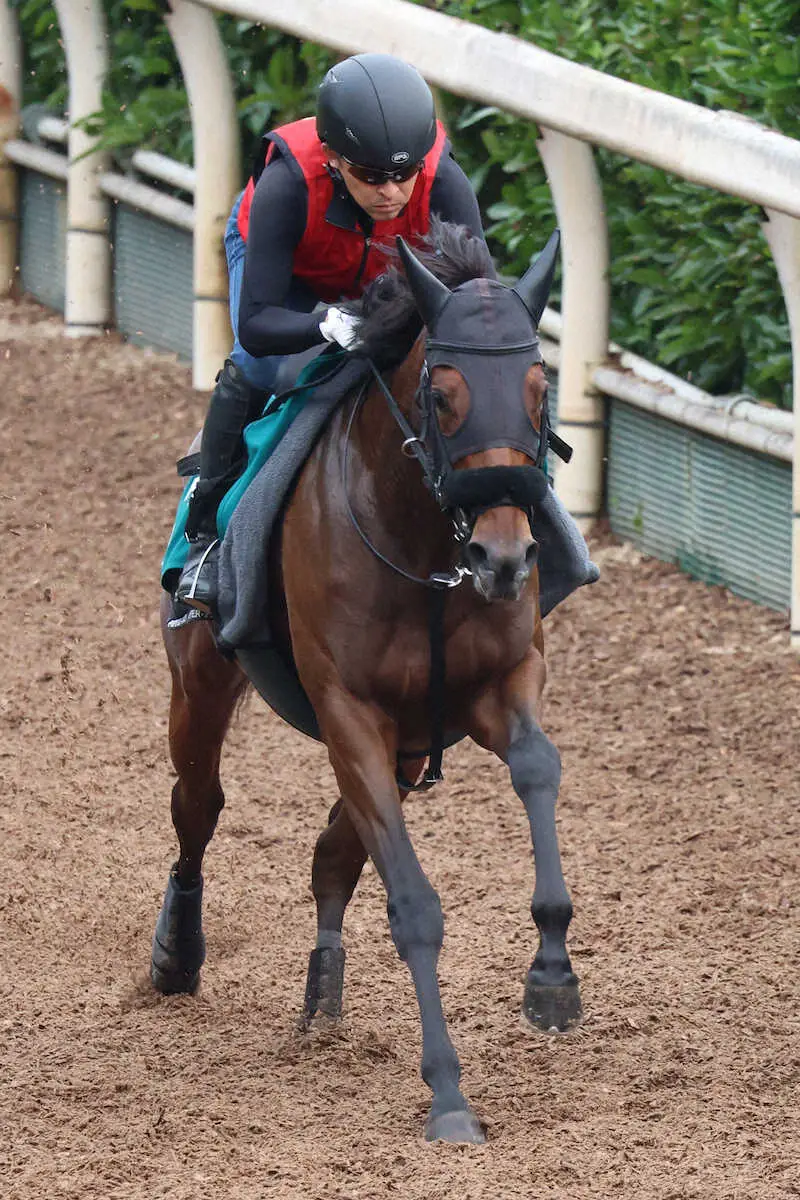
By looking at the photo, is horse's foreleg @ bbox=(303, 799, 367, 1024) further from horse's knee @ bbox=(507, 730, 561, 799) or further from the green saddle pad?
horse's knee @ bbox=(507, 730, 561, 799)

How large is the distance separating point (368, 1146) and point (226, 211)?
7207 millimetres

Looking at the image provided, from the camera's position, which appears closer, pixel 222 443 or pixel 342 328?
pixel 342 328

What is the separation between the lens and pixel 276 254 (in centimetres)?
503

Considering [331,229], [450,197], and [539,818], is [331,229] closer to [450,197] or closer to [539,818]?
[450,197]

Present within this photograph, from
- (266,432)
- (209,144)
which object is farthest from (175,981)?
(209,144)

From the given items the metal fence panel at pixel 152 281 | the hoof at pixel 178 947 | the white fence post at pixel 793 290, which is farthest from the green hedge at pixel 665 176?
the hoof at pixel 178 947

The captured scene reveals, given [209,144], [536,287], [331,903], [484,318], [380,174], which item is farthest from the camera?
[209,144]

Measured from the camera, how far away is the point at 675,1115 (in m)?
4.89

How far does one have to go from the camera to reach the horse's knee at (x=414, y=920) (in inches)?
186

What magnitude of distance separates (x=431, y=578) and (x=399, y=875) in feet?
2.25

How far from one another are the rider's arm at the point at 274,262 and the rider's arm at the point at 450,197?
357mm

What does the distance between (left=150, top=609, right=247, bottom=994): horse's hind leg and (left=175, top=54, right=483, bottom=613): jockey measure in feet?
3.04

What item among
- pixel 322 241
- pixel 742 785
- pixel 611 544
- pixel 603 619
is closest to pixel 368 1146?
pixel 322 241

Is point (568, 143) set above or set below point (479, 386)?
below
